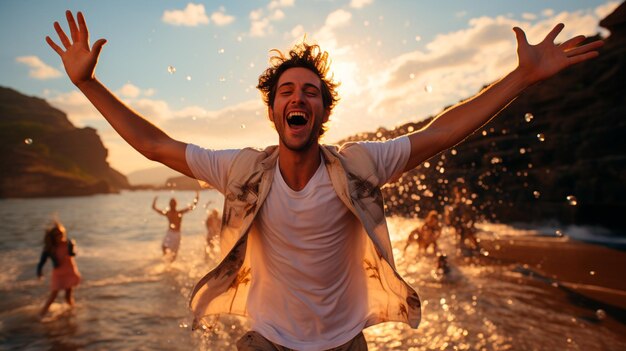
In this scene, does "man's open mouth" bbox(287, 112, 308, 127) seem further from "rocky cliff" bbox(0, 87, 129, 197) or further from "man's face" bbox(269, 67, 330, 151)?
"rocky cliff" bbox(0, 87, 129, 197)

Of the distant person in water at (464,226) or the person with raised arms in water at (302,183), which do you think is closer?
the person with raised arms in water at (302,183)

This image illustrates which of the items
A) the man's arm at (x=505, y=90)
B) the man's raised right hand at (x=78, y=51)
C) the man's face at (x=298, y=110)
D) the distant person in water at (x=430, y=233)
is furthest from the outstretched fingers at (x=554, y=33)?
the distant person in water at (x=430, y=233)

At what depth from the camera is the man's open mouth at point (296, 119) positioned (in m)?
2.62

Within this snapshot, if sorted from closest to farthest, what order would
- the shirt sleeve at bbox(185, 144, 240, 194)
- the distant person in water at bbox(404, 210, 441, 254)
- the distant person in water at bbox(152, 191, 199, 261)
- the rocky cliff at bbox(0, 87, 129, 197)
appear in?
the shirt sleeve at bbox(185, 144, 240, 194) → the distant person in water at bbox(152, 191, 199, 261) → the distant person in water at bbox(404, 210, 441, 254) → the rocky cliff at bbox(0, 87, 129, 197)

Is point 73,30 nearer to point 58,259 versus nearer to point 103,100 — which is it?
point 103,100

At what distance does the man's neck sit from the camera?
2674 millimetres

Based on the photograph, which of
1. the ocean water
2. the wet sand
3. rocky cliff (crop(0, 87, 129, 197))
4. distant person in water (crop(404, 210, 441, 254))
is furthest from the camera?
rocky cliff (crop(0, 87, 129, 197))

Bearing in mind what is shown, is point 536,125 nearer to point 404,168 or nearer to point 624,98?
point 624,98

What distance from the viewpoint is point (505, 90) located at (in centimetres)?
262

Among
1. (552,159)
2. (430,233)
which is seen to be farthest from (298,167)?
(552,159)

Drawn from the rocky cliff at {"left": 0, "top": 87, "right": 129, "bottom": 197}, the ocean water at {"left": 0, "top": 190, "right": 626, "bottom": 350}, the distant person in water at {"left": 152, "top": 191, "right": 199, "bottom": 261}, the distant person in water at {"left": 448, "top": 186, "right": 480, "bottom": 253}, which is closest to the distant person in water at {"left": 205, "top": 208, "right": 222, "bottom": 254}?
the distant person in water at {"left": 152, "top": 191, "right": 199, "bottom": 261}

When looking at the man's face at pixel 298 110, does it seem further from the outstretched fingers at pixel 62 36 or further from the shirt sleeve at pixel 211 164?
the outstretched fingers at pixel 62 36

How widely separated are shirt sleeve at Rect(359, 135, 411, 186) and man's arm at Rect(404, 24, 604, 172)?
0.18 feet

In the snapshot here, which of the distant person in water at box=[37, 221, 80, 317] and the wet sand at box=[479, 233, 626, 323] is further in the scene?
the wet sand at box=[479, 233, 626, 323]
